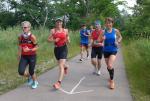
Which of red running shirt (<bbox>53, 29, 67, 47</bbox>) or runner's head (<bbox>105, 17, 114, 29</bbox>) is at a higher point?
runner's head (<bbox>105, 17, 114, 29</bbox>)

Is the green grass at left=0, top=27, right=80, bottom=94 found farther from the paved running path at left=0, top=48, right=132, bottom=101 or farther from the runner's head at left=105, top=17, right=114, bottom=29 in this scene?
the runner's head at left=105, top=17, right=114, bottom=29

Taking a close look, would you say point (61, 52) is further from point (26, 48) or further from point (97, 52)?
point (97, 52)

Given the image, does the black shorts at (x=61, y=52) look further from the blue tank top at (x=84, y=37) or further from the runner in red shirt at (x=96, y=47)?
the blue tank top at (x=84, y=37)

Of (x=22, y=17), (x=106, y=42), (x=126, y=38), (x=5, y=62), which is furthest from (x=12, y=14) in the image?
(x=106, y=42)

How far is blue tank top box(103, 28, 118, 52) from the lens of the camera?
429 inches

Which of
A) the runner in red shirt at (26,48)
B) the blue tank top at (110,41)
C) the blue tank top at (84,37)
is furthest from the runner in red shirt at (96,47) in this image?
the blue tank top at (84,37)

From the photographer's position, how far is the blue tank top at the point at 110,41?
1090 cm

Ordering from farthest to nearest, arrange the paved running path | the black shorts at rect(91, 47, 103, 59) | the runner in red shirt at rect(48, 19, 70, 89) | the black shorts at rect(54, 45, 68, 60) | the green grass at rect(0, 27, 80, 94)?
1. the black shorts at rect(91, 47, 103, 59)
2. the green grass at rect(0, 27, 80, 94)
3. the black shorts at rect(54, 45, 68, 60)
4. the runner in red shirt at rect(48, 19, 70, 89)
5. the paved running path

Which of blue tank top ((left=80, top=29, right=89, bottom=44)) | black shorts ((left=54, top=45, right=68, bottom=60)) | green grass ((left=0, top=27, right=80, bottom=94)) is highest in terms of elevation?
black shorts ((left=54, top=45, right=68, bottom=60))

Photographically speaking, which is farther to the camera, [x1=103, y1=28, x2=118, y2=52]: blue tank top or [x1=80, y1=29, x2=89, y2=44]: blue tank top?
[x1=80, y1=29, x2=89, y2=44]: blue tank top

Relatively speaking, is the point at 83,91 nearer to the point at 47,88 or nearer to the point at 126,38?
the point at 47,88

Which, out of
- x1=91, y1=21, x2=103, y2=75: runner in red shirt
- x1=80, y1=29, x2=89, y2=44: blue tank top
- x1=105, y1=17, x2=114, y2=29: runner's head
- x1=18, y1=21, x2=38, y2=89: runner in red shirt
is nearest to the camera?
x1=18, y1=21, x2=38, y2=89: runner in red shirt

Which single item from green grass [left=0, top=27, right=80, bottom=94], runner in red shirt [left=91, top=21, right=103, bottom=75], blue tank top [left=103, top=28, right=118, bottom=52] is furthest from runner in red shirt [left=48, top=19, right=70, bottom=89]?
runner in red shirt [left=91, top=21, right=103, bottom=75]

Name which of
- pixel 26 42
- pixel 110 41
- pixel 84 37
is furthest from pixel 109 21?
pixel 84 37
